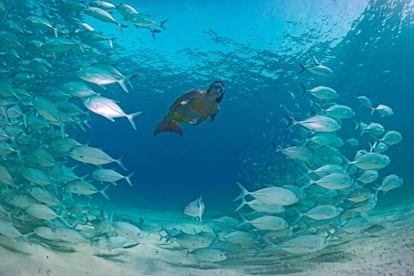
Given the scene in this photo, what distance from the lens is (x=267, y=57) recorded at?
25.1 metres

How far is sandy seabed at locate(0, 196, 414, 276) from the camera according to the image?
6.07m

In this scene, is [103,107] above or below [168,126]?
below

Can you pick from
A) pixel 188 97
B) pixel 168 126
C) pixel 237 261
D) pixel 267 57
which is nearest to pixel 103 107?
pixel 168 126

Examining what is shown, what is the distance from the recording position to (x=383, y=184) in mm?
9008

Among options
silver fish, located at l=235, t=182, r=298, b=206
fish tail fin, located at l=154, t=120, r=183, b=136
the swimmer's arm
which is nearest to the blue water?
silver fish, located at l=235, t=182, r=298, b=206

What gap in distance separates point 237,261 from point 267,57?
19395mm

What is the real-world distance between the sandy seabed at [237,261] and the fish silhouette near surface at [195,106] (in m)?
3.76

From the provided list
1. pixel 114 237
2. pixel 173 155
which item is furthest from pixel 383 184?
pixel 173 155

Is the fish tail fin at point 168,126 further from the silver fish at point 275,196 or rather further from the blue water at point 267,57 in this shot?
the blue water at point 267,57

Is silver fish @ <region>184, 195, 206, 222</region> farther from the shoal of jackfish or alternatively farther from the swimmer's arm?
the swimmer's arm

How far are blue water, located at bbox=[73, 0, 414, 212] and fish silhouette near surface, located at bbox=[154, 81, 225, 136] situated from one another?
407 inches

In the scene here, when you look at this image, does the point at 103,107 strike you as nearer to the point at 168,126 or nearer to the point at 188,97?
the point at 168,126

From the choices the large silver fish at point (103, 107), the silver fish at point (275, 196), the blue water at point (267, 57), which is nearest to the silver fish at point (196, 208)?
the silver fish at point (275, 196)

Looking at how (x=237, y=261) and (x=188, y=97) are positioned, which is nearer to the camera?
(x=188, y=97)
